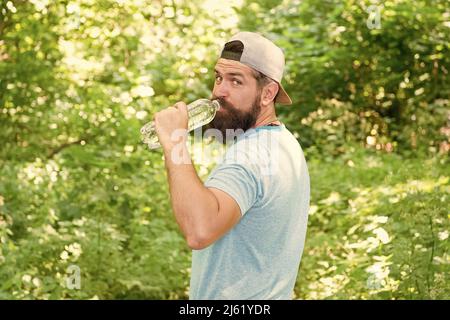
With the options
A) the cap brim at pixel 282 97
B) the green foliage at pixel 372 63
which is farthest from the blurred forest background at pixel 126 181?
the cap brim at pixel 282 97

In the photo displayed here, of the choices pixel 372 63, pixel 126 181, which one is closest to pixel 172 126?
pixel 126 181

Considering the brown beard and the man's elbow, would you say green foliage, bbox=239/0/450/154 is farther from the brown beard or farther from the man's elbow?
the man's elbow

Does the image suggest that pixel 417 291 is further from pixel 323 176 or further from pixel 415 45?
pixel 415 45

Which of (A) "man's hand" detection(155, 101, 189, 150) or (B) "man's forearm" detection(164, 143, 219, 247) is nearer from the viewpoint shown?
(B) "man's forearm" detection(164, 143, 219, 247)

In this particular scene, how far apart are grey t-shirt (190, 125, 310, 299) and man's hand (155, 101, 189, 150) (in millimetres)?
147

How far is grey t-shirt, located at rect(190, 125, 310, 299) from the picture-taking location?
2445 millimetres

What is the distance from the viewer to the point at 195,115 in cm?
275

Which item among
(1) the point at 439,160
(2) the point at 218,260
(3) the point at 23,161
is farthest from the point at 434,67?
(2) the point at 218,260

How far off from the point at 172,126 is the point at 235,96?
32 cm

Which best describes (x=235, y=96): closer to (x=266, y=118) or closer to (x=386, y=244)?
(x=266, y=118)

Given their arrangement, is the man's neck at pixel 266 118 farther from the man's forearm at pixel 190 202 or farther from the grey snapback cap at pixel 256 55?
the man's forearm at pixel 190 202

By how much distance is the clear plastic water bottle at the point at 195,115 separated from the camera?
2703 millimetres

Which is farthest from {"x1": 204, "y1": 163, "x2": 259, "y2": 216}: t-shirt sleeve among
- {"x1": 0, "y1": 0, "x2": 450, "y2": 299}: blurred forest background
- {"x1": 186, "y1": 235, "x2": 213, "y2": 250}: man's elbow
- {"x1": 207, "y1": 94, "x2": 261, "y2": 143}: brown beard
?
{"x1": 0, "y1": 0, "x2": 450, "y2": 299}: blurred forest background

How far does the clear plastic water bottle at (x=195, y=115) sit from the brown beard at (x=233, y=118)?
0.07ft
